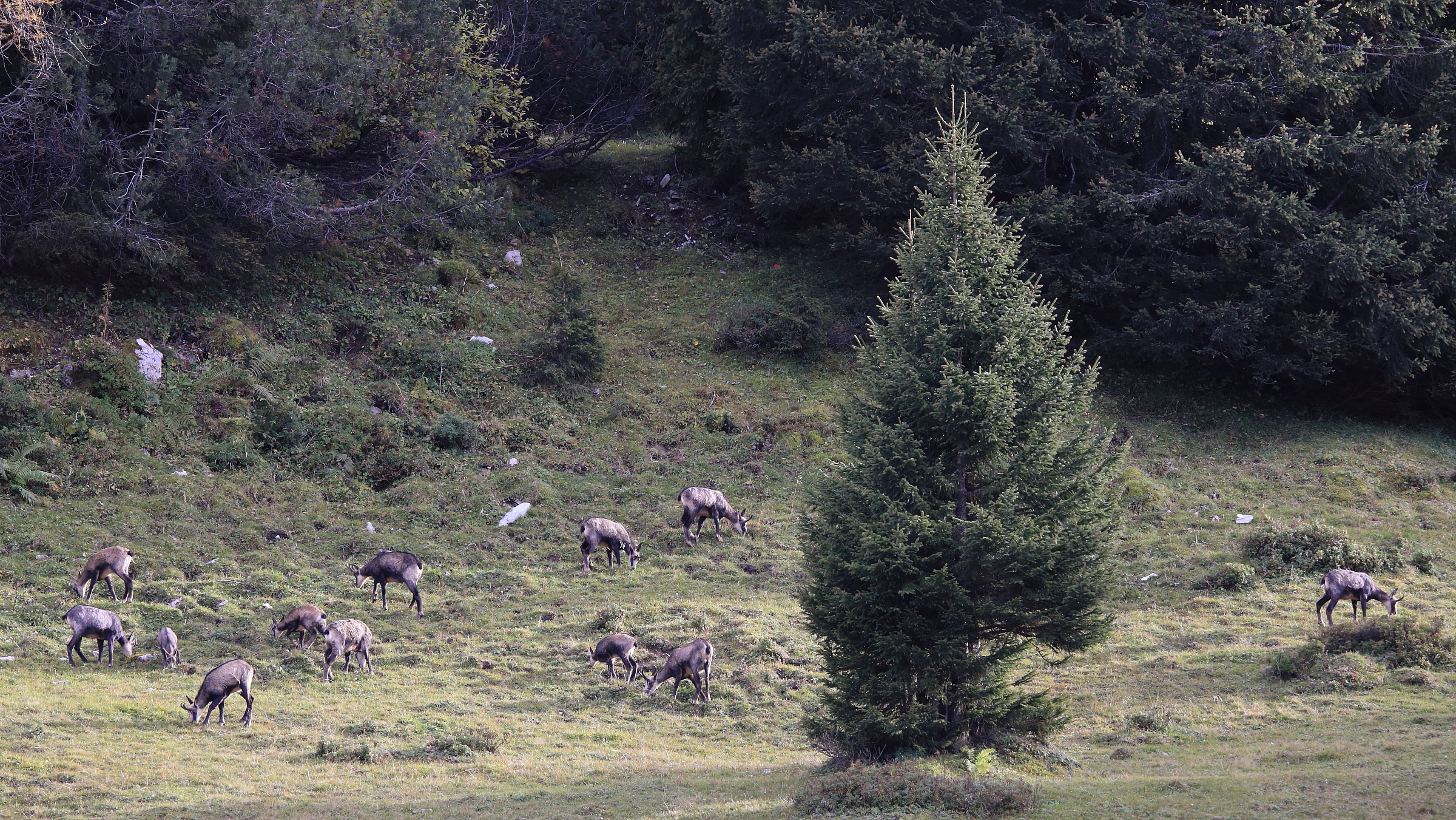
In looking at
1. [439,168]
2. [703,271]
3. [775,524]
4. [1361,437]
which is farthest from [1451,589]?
[439,168]

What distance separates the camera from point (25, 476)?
2095 centimetres

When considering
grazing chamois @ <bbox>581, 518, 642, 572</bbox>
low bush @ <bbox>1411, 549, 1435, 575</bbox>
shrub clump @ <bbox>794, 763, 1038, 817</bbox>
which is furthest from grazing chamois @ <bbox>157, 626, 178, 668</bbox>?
low bush @ <bbox>1411, 549, 1435, 575</bbox>

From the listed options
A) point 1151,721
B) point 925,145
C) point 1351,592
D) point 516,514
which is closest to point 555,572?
point 516,514

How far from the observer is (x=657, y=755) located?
15.1 metres

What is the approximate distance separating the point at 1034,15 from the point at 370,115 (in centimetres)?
1883

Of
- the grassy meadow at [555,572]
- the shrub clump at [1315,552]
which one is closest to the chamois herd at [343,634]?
the grassy meadow at [555,572]

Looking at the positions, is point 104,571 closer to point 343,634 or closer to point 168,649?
point 168,649

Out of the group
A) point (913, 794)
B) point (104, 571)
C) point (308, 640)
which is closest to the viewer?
point (913, 794)

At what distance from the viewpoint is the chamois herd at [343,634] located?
15328 mm

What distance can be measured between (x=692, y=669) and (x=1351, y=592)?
11571 mm

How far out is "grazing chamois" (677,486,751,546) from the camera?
2341 cm

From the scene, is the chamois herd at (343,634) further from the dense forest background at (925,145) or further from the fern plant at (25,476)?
the dense forest background at (925,145)

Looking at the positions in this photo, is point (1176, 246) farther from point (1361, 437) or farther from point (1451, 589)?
point (1451, 589)

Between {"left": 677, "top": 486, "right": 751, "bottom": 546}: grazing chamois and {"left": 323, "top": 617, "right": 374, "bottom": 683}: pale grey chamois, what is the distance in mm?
7549
